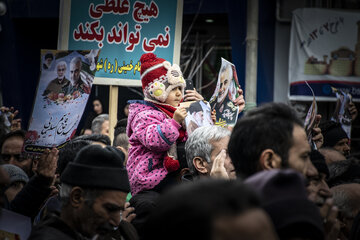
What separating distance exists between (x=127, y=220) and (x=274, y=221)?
1801 millimetres

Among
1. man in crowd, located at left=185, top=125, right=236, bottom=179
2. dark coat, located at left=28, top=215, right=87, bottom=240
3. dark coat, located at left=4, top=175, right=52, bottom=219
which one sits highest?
man in crowd, located at left=185, top=125, right=236, bottom=179

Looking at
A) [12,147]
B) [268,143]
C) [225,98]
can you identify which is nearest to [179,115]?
[225,98]

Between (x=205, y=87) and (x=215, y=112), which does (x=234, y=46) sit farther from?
(x=215, y=112)

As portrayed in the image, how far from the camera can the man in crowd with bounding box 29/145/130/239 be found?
9.09 ft

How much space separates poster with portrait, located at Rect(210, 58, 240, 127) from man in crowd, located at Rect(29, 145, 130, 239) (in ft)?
6.80

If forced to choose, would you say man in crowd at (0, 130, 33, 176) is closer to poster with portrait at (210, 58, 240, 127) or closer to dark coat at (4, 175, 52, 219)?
poster with portrait at (210, 58, 240, 127)

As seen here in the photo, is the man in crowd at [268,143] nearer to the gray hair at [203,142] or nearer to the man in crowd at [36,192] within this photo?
the gray hair at [203,142]

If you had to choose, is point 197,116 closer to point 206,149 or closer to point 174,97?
point 174,97

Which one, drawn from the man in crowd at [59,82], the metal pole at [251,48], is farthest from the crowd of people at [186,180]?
the metal pole at [251,48]

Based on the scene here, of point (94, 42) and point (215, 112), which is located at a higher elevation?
point (94, 42)

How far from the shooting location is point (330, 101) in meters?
11.2

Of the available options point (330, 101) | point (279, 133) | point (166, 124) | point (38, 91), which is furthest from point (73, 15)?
point (330, 101)

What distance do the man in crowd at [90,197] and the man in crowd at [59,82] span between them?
5.46 ft

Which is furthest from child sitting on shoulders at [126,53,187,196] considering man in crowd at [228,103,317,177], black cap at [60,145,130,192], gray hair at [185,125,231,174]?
man in crowd at [228,103,317,177]
